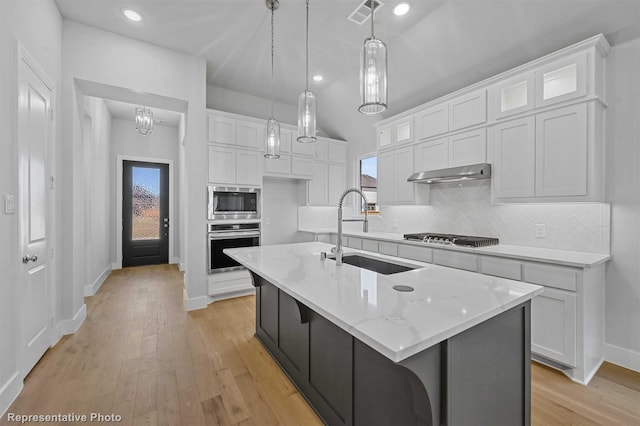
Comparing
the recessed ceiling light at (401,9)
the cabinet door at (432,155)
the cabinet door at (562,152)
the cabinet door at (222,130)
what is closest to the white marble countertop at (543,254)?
the cabinet door at (562,152)

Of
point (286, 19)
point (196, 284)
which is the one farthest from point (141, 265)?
point (286, 19)

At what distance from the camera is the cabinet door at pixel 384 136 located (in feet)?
13.7

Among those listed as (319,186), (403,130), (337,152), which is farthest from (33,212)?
(337,152)

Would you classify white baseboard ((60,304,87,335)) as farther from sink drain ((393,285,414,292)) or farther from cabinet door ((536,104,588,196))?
cabinet door ((536,104,588,196))

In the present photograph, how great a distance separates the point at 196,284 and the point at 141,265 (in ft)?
11.7

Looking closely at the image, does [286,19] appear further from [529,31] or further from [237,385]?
[237,385]

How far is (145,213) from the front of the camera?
641 centimetres

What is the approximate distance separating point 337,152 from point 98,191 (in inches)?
171

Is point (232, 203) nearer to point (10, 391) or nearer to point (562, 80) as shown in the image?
point (10, 391)

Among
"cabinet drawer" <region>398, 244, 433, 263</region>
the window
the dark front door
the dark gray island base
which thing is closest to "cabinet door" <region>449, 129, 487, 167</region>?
"cabinet drawer" <region>398, 244, 433, 263</region>

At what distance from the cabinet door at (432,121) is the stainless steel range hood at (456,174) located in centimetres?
50

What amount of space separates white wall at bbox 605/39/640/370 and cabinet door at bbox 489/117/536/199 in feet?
1.86

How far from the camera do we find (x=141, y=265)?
20.9ft

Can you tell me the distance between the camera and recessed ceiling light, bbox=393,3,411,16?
8.87ft
